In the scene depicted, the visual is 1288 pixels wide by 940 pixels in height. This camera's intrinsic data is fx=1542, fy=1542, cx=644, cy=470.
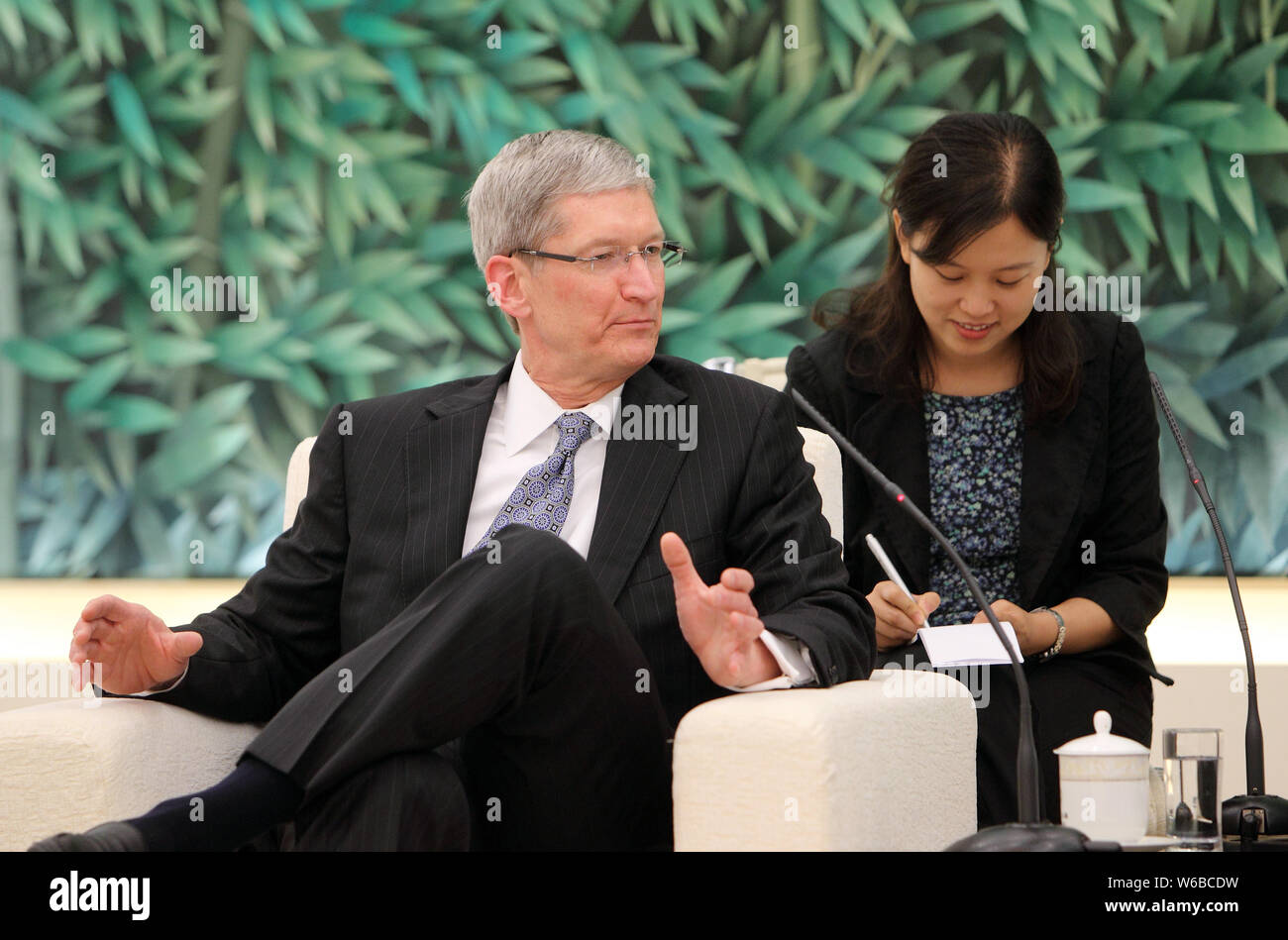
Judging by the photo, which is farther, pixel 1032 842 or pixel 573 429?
pixel 573 429

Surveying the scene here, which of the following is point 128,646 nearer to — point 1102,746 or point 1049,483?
point 1102,746

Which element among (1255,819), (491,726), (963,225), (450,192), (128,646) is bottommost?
(1255,819)

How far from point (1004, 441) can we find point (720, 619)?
85cm

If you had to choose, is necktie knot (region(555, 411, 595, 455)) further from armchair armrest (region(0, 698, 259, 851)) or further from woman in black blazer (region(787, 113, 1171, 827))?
armchair armrest (region(0, 698, 259, 851))

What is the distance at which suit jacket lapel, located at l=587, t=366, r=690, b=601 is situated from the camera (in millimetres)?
1974

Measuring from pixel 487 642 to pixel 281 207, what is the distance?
8.06 feet

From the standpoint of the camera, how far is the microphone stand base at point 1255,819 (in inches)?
72.7

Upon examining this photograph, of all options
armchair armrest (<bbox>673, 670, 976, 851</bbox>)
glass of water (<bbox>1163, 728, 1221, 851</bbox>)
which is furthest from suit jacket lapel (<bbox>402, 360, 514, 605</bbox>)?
glass of water (<bbox>1163, 728, 1221, 851</bbox>)

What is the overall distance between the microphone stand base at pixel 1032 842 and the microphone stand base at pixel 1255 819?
373 mm

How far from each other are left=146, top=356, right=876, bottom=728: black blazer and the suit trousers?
194 millimetres

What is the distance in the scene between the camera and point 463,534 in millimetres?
2051

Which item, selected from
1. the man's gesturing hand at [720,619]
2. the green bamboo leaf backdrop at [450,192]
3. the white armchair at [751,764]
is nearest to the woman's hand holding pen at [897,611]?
the white armchair at [751,764]

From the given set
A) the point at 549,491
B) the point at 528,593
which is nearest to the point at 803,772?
the point at 528,593
